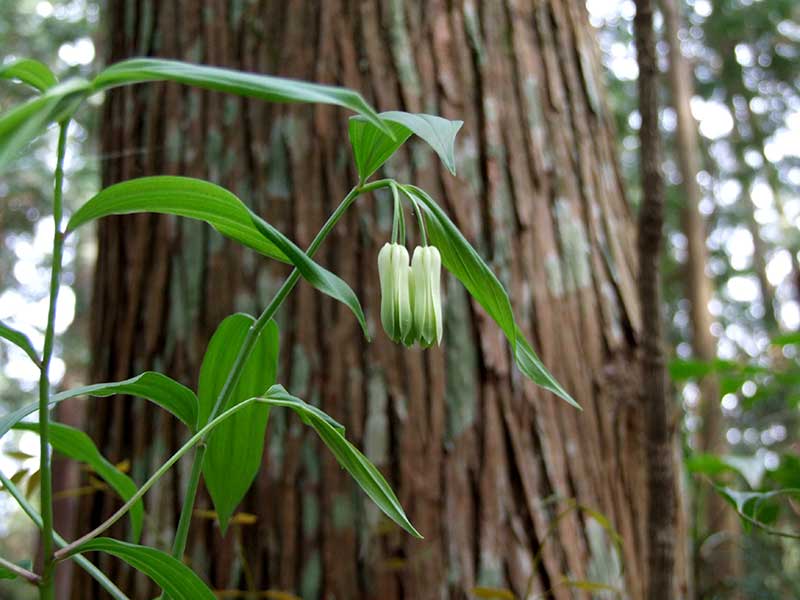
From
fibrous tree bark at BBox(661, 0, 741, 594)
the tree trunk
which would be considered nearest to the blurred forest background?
fibrous tree bark at BBox(661, 0, 741, 594)

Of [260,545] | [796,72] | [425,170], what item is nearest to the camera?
[260,545]

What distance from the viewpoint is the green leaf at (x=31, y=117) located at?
0.32 meters

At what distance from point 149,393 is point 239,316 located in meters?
0.10

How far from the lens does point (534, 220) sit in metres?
1.25

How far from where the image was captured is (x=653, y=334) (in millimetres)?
941

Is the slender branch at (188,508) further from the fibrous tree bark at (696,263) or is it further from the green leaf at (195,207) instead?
the fibrous tree bark at (696,263)

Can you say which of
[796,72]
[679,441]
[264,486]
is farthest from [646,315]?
[796,72]

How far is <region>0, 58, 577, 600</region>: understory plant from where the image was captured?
0.38 metres

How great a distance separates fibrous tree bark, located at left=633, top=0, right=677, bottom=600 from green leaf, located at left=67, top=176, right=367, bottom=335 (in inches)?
20.5

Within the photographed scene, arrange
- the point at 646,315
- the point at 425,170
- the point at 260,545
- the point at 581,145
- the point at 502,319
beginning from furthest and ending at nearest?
the point at 581,145
the point at 425,170
the point at 260,545
the point at 646,315
the point at 502,319

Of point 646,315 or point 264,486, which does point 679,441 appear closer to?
point 646,315

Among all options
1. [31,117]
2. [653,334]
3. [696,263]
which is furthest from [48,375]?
[696,263]

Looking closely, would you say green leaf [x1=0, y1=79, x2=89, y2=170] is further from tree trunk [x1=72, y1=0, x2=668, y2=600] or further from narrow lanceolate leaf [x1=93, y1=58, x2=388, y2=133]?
tree trunk [x1=72, y1=0, x2=668, y2=600]

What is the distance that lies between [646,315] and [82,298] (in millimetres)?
7231
